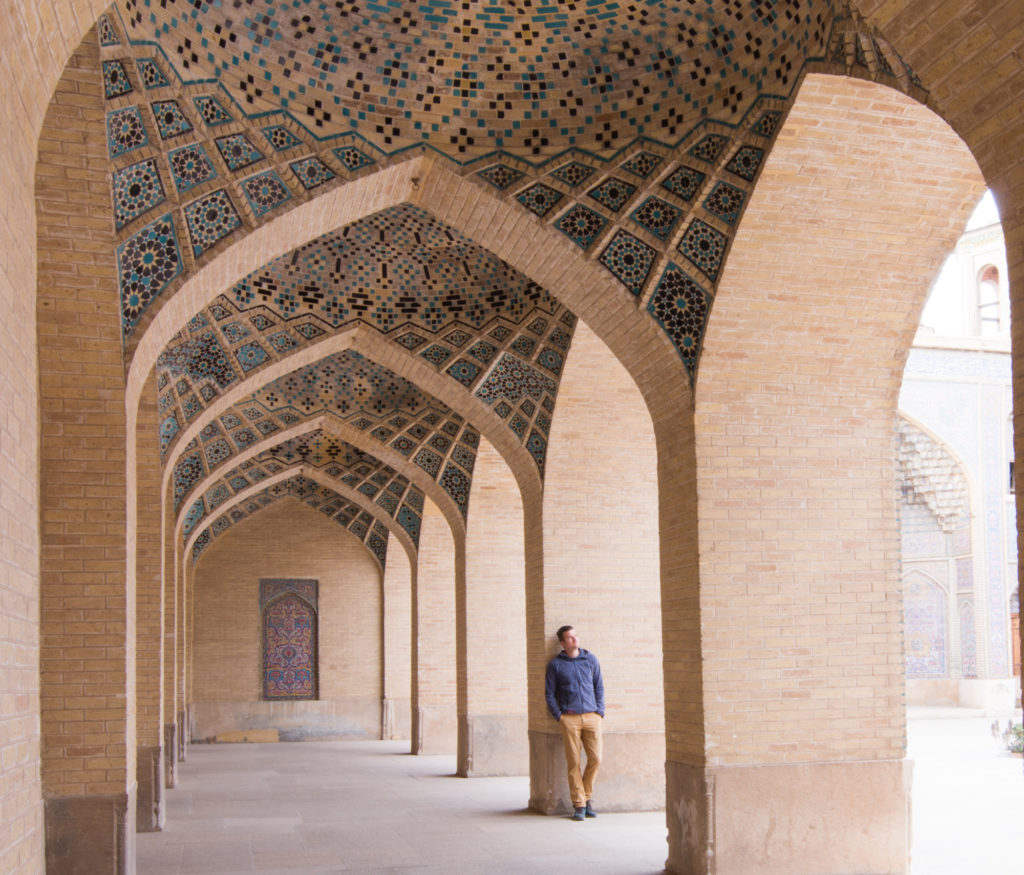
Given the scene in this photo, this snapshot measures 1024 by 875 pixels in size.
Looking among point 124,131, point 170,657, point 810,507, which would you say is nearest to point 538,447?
point 810,507

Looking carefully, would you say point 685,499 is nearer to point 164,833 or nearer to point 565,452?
point 565,452

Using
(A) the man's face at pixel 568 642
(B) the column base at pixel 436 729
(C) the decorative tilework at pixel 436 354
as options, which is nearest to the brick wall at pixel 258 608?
(B) the column base at pixel 436 729

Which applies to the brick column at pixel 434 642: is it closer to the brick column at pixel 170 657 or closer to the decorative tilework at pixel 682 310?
the brick column at pixel 170 657

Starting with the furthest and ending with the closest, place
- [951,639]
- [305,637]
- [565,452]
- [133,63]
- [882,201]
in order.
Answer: [951,639] → [305,637] → [565,452] → [882,201] → [133,63]

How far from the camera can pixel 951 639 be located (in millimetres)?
16312

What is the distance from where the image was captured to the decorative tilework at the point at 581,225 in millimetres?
5457

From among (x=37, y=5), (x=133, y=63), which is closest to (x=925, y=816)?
(x=133, y=63)

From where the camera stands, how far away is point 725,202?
5.10 meters

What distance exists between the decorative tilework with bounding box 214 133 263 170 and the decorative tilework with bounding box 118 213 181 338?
37 cm

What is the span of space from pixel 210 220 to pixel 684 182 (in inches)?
82.0

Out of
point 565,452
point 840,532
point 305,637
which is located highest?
point 565,452

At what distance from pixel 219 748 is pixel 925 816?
915cm

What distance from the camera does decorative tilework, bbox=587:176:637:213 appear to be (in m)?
5.40

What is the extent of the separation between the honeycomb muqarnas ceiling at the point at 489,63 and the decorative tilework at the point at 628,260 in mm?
432
